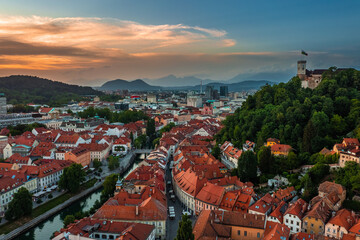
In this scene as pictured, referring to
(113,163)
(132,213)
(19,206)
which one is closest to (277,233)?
(132,213)

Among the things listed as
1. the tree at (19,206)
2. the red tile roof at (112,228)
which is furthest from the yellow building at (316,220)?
the tree at (19,206)

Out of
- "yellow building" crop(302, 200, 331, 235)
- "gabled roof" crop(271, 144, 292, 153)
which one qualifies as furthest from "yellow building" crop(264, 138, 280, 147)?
"yellow building" crop(302, 200, 331, 235)

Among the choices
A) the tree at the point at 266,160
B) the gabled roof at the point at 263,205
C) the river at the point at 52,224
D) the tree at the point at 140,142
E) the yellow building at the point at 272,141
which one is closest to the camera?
the gabled roof at the point at 263,205

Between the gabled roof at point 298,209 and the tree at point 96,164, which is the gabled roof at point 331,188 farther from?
the tree at point 96,164

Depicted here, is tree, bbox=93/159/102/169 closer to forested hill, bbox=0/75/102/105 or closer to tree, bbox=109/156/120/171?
tree, bbox=109/156/120/171

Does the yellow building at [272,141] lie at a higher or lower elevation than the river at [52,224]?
higher

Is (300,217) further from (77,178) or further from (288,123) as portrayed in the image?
(77,178)

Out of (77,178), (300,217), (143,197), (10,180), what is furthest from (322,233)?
(10,180)
